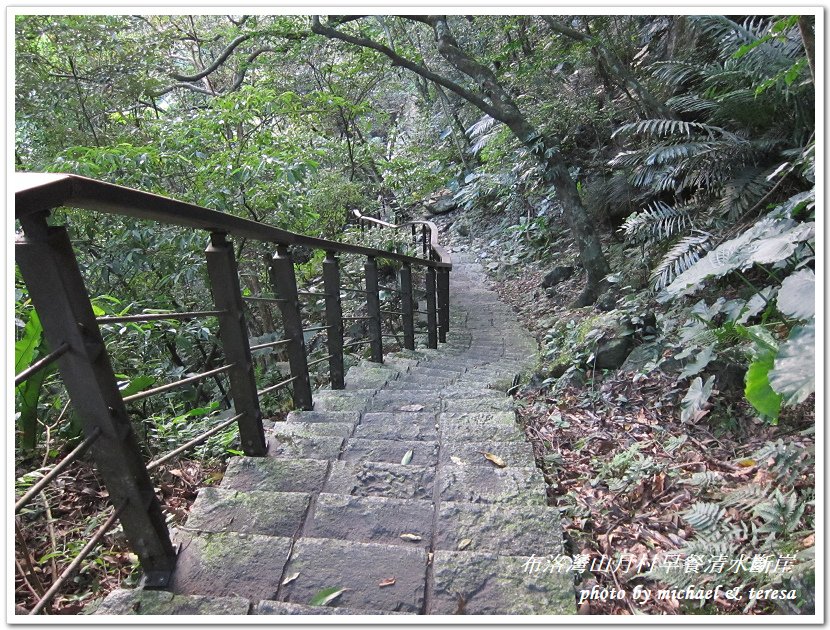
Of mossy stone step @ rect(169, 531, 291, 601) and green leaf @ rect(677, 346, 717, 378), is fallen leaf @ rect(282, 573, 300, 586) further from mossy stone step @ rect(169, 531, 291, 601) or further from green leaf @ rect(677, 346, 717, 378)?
green leaf @ rect(677, 346, 717, 378)

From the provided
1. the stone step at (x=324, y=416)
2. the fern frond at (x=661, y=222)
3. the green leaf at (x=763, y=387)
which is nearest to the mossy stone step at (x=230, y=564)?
the stone step at (x=324, y=416)

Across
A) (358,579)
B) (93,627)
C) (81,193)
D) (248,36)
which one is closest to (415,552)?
(358,579)

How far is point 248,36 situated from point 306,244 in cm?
548

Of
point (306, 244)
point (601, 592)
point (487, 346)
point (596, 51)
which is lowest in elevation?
point (487, 346)

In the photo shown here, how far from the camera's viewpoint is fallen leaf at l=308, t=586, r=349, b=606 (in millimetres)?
1205

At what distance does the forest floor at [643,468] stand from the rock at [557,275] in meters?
4.37

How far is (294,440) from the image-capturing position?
80.8 inches

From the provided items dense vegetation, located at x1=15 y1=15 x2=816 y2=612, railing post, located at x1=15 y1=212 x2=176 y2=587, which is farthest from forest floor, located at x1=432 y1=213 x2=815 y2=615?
railing post, located at x1=15 y1=212 x2=176 y2=587

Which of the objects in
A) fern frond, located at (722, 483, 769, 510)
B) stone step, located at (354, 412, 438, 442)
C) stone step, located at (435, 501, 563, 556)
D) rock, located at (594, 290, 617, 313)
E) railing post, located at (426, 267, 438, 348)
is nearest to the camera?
stone step, located at (435, 501, 563, 556)

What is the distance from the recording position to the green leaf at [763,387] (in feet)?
4.90

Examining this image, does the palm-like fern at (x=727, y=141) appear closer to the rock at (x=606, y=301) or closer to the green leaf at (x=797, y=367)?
the rock at (x=606, y=301)

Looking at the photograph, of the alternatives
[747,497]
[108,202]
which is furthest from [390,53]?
[747,497]

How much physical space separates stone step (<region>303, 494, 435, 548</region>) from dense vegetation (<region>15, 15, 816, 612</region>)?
20.3 inches

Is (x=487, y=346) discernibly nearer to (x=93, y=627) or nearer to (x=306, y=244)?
(x=306, y=244)
